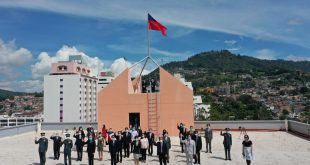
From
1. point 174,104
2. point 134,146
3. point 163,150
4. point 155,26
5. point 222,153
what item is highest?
Result: point 155,26

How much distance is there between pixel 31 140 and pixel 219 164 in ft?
53.6

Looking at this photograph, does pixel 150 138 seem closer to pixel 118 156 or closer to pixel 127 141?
pixel 127 141

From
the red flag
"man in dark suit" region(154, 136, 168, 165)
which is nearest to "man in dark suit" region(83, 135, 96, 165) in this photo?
"man in dark suit" region(154, 136, 168, 165)

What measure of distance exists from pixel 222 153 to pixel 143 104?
380 inches

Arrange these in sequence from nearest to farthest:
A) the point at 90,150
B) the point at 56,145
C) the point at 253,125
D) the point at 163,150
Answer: the point at 163,150
the point at 90,150
the point at 56,145
the point at 253,125

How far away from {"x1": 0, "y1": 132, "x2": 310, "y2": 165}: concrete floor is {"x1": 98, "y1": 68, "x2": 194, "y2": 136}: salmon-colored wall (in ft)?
6.86

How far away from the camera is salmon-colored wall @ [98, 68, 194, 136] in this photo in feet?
91.7

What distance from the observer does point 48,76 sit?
113 m

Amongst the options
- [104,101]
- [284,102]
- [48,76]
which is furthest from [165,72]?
[284,102]

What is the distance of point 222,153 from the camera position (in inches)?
794

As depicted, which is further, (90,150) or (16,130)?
(16,130)

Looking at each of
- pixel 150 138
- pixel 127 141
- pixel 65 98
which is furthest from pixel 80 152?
pixel 65 98

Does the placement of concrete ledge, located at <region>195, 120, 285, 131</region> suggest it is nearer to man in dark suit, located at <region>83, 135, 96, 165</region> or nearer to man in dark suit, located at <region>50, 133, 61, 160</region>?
man in dark suit, located at <region>50, 133, 61, 160</region>

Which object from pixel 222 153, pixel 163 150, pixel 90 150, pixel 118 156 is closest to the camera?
pixel 163 150
